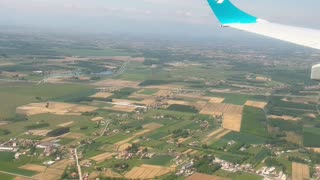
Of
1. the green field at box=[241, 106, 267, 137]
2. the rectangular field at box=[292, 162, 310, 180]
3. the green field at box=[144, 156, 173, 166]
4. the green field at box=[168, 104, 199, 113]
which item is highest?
the green field at box=[168, 104, 199, 113]

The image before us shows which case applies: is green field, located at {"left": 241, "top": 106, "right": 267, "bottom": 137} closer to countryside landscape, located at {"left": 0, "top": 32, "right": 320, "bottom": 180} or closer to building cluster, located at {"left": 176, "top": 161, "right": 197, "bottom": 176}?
countryside landscape, located at {"left": 0, "top": 32, "right": 320, "bottom": 180}

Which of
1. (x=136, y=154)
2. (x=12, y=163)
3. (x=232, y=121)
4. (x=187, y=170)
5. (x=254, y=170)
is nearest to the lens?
(x=187, y=170)

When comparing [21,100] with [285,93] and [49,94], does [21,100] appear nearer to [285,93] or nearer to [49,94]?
[49,94]

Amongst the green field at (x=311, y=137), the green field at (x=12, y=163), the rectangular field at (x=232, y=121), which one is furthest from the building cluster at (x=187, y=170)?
the green field at (x=311, y=137)

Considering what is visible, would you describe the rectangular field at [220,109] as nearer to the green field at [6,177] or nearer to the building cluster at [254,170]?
the building cluster at [254,170]

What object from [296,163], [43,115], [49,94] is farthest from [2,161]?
[49,94]

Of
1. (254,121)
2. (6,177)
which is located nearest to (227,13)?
(6,177)

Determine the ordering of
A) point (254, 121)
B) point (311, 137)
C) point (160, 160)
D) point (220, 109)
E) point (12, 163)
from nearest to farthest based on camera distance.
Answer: point (12, 163) → point (160, 160) → point (311, 137) → point (254, 121) → point (220, 109)

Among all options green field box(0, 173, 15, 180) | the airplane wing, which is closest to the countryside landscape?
green field box(0, 173, 15, 180)

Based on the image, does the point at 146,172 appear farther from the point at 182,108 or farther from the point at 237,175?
the point at 182,108
